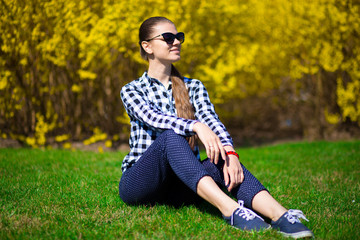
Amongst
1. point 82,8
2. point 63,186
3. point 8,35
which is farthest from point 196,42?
point 63,186

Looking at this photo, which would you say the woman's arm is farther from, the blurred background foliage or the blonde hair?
the blurred background foliage

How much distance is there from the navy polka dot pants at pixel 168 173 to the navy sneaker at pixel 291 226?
227mm

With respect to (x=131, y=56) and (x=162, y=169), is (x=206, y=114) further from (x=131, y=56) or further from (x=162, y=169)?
(x=131, y=56)

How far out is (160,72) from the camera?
2617 mm

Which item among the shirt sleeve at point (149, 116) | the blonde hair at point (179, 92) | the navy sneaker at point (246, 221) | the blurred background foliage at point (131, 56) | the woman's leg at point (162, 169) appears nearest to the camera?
the navy sneaker at point (246, 221)

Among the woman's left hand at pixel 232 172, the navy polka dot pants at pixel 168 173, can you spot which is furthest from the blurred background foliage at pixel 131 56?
the woman's left hand at pixel 232 172

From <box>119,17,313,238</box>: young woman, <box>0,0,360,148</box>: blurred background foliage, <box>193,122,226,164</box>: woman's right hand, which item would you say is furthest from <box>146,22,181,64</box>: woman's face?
<box>0,0,360,148</box>: blurred background foliage

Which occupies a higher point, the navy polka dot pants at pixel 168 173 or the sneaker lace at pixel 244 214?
the navy polka dot pants at pixel 168 173

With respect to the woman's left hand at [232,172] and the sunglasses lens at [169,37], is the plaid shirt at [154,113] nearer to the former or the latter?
the woman's left hand at [232,172]

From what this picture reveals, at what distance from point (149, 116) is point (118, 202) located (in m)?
0.79

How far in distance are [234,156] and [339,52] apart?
502 centimetres

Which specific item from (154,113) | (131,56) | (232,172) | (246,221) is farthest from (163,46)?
(131,56)

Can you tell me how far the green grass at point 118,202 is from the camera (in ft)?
6.61

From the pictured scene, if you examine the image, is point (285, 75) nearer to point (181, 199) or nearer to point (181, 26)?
point (181, 26)
